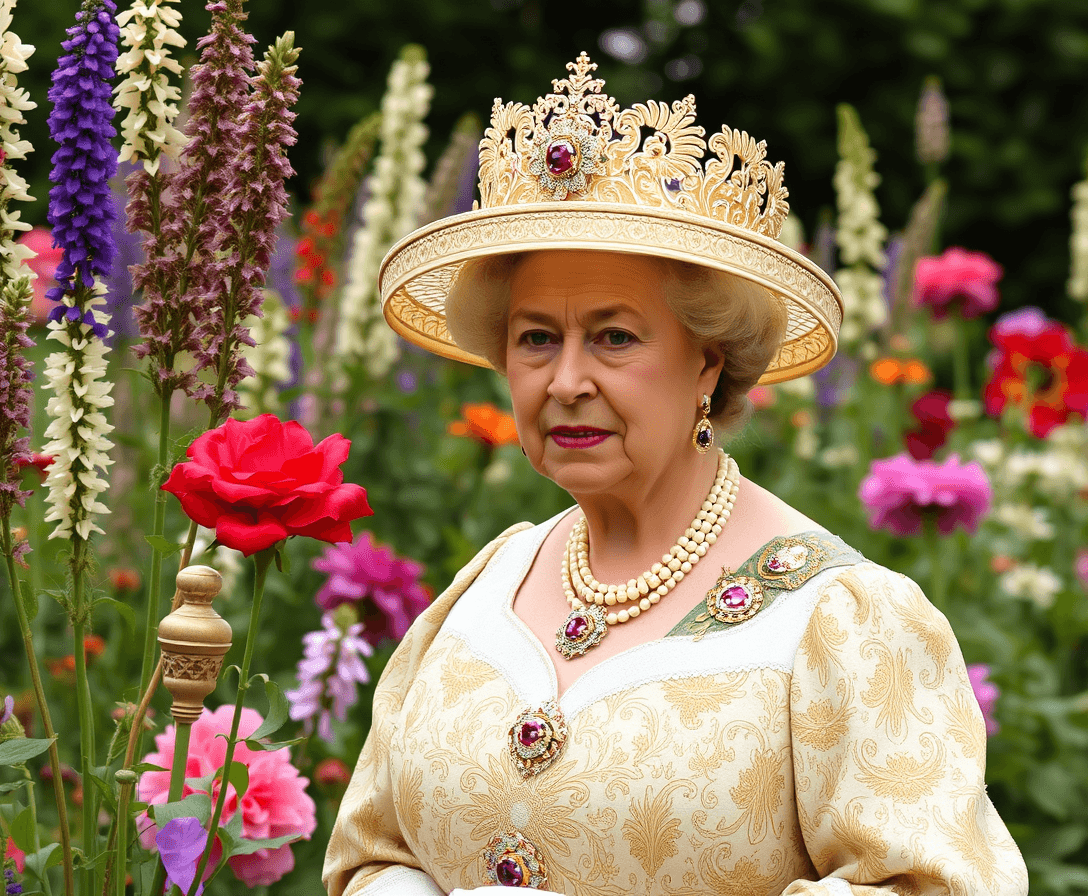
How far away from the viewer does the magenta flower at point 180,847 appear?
1615 mm

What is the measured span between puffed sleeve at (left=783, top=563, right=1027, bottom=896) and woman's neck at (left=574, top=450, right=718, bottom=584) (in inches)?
12.1

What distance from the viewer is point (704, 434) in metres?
2.07

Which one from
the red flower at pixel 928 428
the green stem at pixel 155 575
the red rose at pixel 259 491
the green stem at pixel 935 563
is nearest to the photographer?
the red rose at pixel 259 491

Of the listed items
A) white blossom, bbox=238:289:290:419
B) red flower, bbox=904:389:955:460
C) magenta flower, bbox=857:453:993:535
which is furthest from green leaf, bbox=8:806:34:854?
red flower, bbox=904:389:955:460

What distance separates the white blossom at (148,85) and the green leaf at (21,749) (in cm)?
75

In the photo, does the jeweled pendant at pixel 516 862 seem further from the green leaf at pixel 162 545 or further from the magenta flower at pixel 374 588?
the magenta flower at pixel 374 588

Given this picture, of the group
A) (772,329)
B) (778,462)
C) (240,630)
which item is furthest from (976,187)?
(772,329)

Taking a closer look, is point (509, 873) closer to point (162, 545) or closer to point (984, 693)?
point (162, 545)

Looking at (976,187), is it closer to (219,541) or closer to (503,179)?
(503,179)

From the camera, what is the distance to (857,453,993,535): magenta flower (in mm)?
3637

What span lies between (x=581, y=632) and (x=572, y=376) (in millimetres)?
407

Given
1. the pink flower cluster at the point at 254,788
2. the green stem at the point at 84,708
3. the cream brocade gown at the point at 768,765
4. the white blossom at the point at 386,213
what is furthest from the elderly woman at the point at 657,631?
the white blossom at the point at 386,213

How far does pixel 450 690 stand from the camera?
6.84 ft

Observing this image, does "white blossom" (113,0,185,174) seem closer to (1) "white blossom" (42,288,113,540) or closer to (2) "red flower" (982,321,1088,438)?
(1) "white blossom" (42,288,113,540)
